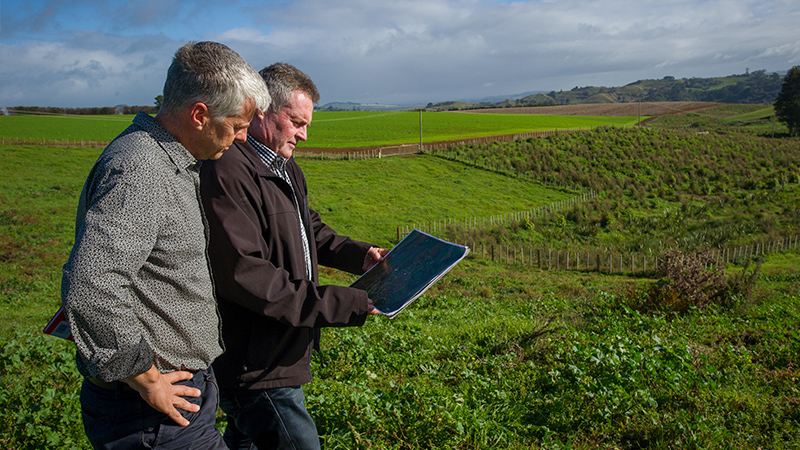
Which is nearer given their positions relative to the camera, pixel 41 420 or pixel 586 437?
pixel 41 420

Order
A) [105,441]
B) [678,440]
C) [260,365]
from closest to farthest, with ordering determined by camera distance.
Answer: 1. [105,441]
2. [260,365]
3. [678,440]

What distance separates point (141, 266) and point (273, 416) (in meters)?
1.01

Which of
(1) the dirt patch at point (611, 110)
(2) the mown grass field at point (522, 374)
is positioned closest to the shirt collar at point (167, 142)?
(2) the mown grass field at point (522, 374)

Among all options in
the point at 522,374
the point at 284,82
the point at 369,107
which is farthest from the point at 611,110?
the point at 284,82

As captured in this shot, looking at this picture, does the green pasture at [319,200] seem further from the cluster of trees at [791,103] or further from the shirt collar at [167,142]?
the cluster of trees at [791,103]

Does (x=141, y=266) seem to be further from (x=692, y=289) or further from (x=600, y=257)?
(x=600, y=257)

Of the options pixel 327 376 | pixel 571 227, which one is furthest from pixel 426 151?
pixel 327 376

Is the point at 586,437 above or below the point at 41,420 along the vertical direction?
below

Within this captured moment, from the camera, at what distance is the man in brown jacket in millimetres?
2092

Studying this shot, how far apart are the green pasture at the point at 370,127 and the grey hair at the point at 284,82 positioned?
49.6 m

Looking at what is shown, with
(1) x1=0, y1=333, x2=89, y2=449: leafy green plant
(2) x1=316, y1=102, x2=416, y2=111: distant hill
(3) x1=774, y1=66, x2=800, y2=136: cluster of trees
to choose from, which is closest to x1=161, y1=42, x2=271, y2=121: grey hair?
(1) x1=0, y1=333, x2=89, y2=449: leafy green plant

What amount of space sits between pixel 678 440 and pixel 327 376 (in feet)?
9.66

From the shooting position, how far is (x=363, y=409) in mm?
3357

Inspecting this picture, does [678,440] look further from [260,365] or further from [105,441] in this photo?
[105,441]
